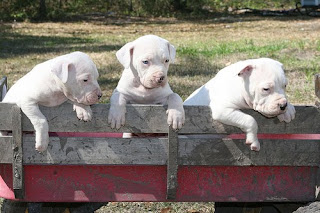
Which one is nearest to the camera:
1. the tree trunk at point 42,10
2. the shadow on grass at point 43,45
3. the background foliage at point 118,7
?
the shadow on grass at point 43,45

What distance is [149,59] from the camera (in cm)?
381

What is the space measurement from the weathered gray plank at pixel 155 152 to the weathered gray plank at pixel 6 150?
12 millimetres

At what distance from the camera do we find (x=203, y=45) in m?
13.6

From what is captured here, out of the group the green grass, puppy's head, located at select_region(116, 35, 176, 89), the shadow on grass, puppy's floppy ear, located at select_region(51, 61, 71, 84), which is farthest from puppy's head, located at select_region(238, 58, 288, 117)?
the shadow on grass

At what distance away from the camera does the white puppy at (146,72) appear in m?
3.77

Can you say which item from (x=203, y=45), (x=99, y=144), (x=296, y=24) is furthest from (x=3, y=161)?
(x=296, y=24)

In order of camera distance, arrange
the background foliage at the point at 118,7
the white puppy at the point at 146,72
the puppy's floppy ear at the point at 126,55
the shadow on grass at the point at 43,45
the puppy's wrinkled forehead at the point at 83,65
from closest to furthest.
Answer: the puppy's wrinkled forehead at the point at 83,65 < the white puppy at the point at 146,72 < the puppy's floppy ear at the point at 126,55 < the shadow on grass at the point at 43,45 < the background foliage at the point at 118,7

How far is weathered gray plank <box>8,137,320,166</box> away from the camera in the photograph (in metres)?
3.40

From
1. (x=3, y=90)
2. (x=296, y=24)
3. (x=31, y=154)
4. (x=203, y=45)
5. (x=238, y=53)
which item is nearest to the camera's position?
(x=31, y=154)

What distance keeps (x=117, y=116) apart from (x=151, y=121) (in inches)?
7.7

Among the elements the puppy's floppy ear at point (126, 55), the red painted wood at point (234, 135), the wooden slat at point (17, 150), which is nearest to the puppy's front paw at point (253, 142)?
the red painted wood at point (234, 135)

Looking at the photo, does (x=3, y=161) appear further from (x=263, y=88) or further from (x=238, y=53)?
(x=238, y=53)

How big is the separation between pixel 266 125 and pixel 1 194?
156 cm

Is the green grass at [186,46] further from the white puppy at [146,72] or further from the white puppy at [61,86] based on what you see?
the white puppy at [61,86]
